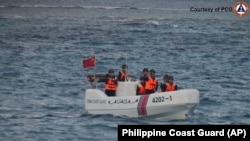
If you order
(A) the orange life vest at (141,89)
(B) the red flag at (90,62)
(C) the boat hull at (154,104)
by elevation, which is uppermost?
(B) the red flag at (90,62)

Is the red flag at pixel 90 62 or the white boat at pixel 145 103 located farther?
the red flag at pixel 90 62

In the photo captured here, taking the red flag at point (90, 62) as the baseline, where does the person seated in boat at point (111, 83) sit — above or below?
below

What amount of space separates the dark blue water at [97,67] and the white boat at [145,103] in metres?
0.40

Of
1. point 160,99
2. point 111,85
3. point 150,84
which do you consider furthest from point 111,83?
point 160,99

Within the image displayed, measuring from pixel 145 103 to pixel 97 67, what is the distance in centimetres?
2170

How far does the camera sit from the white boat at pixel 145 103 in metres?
26.2

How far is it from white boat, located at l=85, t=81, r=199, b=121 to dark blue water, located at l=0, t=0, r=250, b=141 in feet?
1.30

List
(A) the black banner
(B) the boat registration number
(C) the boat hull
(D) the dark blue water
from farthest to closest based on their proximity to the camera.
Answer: (D) the dark blue water, (B) the boat registration number, (C) the boat hull, (A) the black banner

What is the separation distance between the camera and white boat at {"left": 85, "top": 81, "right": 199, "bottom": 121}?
86.1ft

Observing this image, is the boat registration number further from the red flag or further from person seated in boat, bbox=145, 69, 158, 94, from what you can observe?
the red flag


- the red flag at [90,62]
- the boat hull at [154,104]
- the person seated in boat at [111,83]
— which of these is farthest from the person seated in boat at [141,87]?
the red flag at [90,62]

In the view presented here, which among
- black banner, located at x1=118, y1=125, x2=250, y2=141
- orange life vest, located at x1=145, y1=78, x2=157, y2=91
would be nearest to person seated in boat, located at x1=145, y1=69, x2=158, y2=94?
orange life vest, located at x1=145, y1=78, x2=157, y2=91

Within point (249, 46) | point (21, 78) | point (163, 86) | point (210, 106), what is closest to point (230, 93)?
point (210, 106)

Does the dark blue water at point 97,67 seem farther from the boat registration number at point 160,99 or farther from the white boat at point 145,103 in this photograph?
the boat registration number at point 160,99
